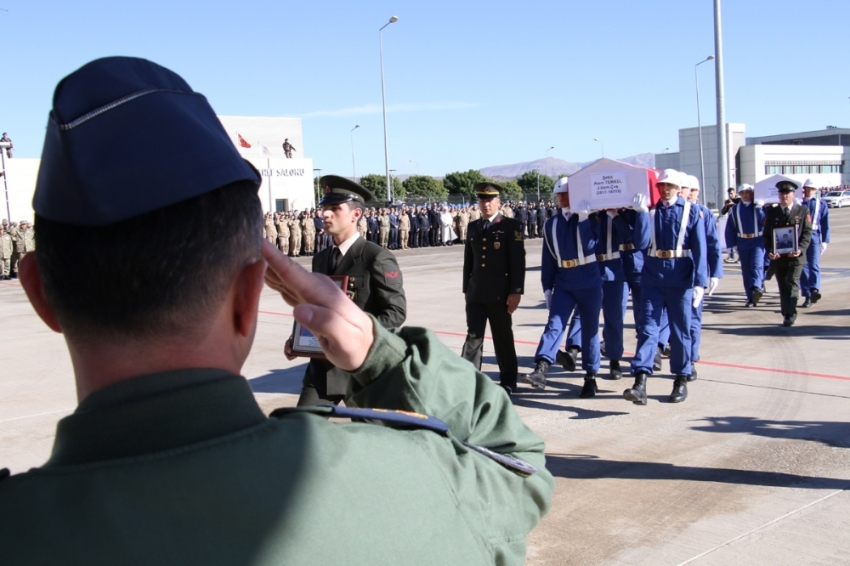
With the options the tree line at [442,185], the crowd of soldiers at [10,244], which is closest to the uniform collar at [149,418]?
the crowd of soldiers at [10,244]

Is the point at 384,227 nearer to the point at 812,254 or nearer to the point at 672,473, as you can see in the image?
the point at 812,254

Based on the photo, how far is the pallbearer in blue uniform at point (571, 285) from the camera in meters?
7.64

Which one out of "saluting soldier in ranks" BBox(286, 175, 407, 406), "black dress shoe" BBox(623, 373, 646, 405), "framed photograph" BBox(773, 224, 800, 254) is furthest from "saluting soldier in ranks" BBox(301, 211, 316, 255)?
"saluting soldier in ranks" BBox(286, 175, 407, 406)

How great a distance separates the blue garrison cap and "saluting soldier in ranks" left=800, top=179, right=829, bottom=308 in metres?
13.0

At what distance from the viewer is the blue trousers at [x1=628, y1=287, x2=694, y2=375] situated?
23.5ft

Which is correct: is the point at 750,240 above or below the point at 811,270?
above

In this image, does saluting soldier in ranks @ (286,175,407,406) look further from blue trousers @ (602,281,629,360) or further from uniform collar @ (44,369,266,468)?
uniform collar @ (44,369,266,468)

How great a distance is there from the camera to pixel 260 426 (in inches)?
40.7

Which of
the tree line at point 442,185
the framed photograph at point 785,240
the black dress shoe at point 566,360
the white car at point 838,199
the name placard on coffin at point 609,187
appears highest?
the tree line at point 442,185

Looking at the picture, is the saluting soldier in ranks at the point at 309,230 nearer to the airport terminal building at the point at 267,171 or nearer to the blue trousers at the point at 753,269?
the airport terminal building at the point at 267,171

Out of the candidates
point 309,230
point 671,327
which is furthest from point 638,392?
point 309,230

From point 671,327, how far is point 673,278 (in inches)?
17.7

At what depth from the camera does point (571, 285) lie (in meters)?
7.78

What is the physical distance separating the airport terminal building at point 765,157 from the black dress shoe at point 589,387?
161 feet
